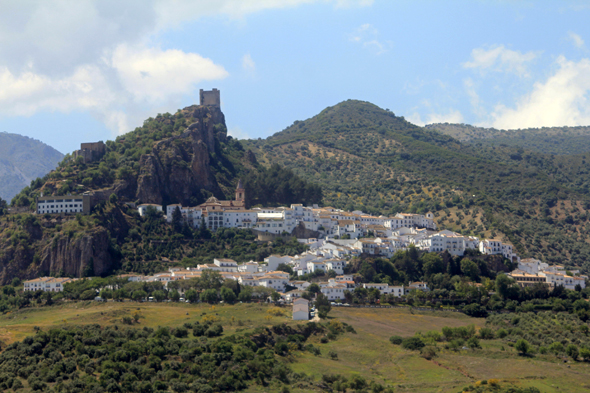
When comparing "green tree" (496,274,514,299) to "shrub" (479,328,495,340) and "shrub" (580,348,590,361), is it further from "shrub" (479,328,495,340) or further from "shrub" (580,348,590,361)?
"shrub" (580,348,590,361)

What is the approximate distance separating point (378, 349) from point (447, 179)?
7672 cm

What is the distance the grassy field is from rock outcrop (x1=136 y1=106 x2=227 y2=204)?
31.2 m

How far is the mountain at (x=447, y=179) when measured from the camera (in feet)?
364

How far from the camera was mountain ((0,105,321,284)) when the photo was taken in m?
83.4

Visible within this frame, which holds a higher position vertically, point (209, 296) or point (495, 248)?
point (495, 248)

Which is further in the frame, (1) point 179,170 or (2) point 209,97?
(2) point 209,97

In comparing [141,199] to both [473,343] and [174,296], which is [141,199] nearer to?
[174,296]

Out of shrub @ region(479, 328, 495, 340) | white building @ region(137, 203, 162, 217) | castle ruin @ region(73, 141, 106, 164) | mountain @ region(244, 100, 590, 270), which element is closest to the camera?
shrub @ region(479, 328, 495, 340)

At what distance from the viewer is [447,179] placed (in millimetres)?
136125

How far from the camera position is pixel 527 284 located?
8494cm

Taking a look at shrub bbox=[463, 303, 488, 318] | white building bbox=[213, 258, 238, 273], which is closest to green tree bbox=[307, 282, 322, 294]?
white building bbox=[213, 258, 238, 273]

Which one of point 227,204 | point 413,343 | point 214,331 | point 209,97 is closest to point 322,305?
point 413,343

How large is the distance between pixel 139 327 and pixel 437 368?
25465 mm

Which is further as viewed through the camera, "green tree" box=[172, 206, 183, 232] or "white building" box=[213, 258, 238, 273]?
"green tree" box=[172, 206, 183, 232]
